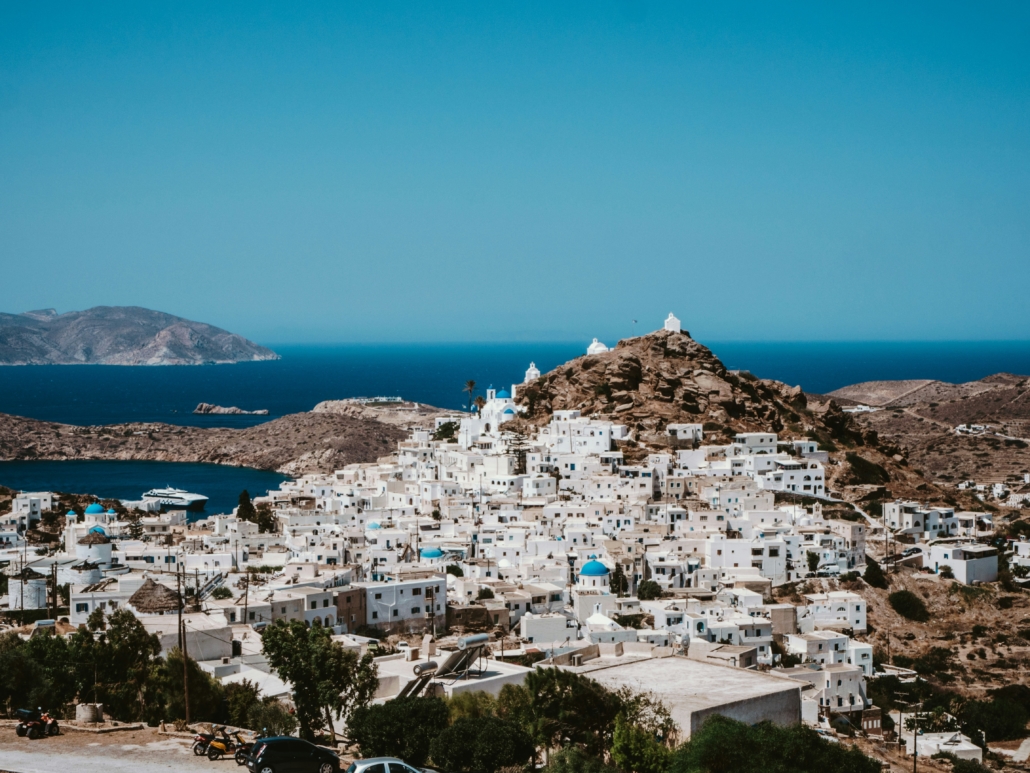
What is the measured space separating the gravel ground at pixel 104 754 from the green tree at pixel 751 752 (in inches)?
248

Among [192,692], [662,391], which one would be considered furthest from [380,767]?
[662,391]

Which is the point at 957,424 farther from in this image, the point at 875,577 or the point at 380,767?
the point at 380,767

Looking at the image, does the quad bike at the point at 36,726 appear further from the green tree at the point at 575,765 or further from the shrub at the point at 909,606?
the shrub at the point at 909,606

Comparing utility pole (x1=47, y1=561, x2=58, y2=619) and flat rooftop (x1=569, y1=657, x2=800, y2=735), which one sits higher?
flat rooftop (x1=569, y1=657, x2=800, y2=735)

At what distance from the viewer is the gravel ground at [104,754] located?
1552cm

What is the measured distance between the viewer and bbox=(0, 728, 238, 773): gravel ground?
15.5 m

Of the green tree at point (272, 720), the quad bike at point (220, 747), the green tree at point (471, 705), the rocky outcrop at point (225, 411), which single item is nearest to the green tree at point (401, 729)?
the green tree at point (272, 720)

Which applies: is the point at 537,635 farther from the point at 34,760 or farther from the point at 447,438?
the point at 447,438

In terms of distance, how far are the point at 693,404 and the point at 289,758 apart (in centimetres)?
5493

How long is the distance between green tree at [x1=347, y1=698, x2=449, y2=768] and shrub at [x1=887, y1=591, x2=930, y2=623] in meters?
31.1

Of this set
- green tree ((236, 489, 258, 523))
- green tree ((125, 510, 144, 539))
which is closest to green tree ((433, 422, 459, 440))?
green tree ((236, 489, 258, 523))

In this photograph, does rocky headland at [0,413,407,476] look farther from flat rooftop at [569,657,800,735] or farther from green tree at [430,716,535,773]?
green tree at [430,716,535,773]

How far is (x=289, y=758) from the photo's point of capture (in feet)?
50.3

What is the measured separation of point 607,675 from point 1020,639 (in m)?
27.0
